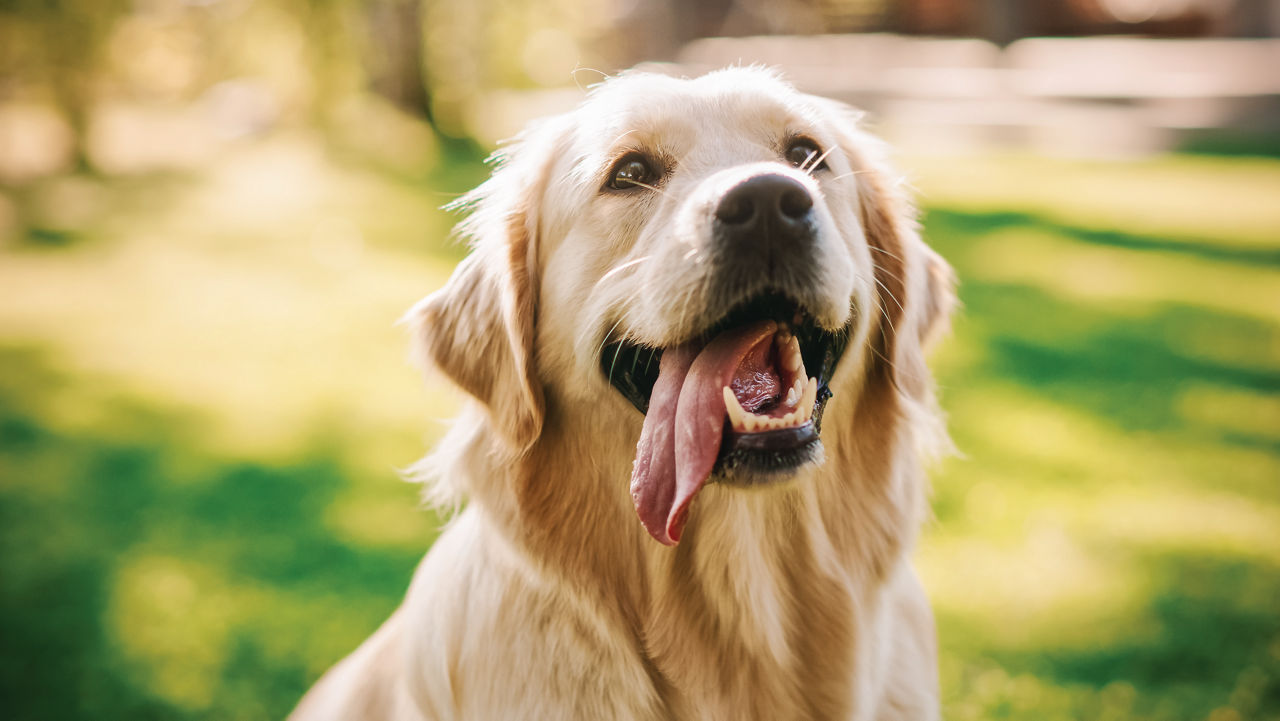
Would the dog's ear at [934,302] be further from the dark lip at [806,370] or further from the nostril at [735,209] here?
the nostril at [735,209]

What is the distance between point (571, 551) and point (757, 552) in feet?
1.52

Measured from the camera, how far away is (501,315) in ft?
7.62

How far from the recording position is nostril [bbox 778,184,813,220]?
73.2 inches

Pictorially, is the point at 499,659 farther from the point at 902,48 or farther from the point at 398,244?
the point at 902,48

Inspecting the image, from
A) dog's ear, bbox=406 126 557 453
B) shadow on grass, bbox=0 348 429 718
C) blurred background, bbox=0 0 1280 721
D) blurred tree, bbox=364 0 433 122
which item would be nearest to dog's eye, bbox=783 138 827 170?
dog's ear, bbox=406 126 557 453

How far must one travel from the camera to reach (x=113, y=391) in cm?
617

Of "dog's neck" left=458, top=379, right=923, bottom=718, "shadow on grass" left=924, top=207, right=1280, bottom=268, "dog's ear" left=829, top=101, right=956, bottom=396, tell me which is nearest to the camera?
"dog's neck" left=458, top=379, right=923, bottom=718

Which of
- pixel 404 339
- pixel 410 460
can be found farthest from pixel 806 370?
pixel 404 339

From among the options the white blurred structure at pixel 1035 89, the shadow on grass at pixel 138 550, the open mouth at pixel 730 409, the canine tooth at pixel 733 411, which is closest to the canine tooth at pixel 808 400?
the open mouth at pixel 730 409

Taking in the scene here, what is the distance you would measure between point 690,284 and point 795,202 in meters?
0.27

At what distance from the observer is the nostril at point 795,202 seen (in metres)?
1.86

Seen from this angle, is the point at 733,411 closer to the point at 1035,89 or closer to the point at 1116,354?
the point at 1116,354

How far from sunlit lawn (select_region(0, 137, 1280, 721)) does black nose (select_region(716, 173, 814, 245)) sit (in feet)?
3.40

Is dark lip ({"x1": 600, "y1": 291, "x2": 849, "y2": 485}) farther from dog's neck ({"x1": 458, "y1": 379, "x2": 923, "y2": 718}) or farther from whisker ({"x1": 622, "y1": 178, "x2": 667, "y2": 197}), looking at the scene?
whisker ({"x1": 622, "y1": 178, "x2": 667, "y2": 197})
